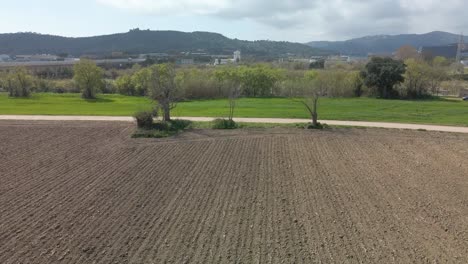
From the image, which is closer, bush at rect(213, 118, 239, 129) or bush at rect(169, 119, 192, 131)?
bush at rect(169, 119, 192, 131)

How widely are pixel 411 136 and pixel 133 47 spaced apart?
182 m

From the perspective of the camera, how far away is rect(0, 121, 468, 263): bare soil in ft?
37.4

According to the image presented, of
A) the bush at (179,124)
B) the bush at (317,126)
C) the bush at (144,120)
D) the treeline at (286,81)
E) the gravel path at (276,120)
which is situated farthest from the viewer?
the treeline at (286,81)

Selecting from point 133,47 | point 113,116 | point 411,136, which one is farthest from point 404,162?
point 133,47

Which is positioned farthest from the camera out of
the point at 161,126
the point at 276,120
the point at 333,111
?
the point at 333,111

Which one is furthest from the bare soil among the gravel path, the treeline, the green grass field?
the treeline

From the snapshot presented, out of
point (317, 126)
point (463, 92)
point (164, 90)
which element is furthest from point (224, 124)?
point (463, 92)

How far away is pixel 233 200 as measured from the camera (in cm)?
1521

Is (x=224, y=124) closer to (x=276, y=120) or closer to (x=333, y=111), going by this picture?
(x=276, y=120)

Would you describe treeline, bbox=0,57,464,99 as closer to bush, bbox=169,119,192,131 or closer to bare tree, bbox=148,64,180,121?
bare tree, bbox=148,64,180,121

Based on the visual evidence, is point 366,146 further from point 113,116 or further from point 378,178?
point 113,116

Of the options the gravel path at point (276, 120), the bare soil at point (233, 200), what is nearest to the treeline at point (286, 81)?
the gravel path at point (276, 120)

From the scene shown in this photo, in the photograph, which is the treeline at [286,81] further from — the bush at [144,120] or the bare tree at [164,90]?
the bush at [144,120]

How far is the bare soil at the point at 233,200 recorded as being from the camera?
11414 mm
